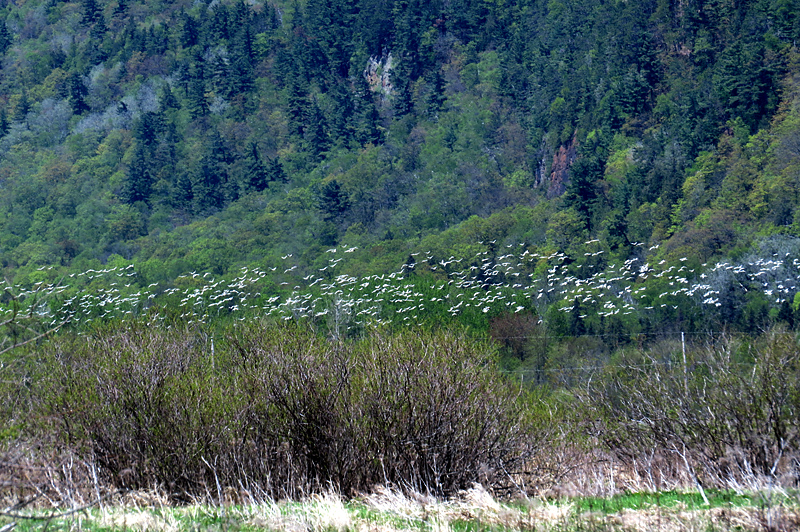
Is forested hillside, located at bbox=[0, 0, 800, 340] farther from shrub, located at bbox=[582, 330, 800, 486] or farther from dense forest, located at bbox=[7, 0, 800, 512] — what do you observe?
shrub, located at bbox=[582, 330, 800, 486]

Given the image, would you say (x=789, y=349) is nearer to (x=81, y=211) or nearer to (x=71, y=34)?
(x=81, y=211)

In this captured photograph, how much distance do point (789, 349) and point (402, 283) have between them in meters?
48.4

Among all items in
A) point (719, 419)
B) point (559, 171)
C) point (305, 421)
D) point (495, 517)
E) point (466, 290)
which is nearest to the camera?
point (495, 517)

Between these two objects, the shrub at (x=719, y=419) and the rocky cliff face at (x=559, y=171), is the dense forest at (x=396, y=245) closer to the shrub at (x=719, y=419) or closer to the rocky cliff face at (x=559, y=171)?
the shrub at (x=719, y=419)

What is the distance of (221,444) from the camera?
14.6 m

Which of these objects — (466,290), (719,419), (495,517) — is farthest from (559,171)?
(495,517)

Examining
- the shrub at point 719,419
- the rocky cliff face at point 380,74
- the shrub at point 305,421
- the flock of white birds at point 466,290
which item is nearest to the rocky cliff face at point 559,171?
the flock of white birds at point 466,290

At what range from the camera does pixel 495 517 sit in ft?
30.0

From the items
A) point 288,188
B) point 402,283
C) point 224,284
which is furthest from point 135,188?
point 402,283

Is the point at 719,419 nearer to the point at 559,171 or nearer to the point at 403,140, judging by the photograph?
the point at 559,171

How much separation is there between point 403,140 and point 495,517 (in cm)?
10026

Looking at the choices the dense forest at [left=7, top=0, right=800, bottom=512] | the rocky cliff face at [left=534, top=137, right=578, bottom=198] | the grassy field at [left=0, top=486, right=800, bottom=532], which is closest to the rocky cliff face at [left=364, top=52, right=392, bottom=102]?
the dense forest at [left=7, top=0, right=800, bottom=512]

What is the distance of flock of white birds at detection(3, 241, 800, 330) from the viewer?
4744cm

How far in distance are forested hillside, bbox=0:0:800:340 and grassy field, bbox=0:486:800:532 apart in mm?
37697
